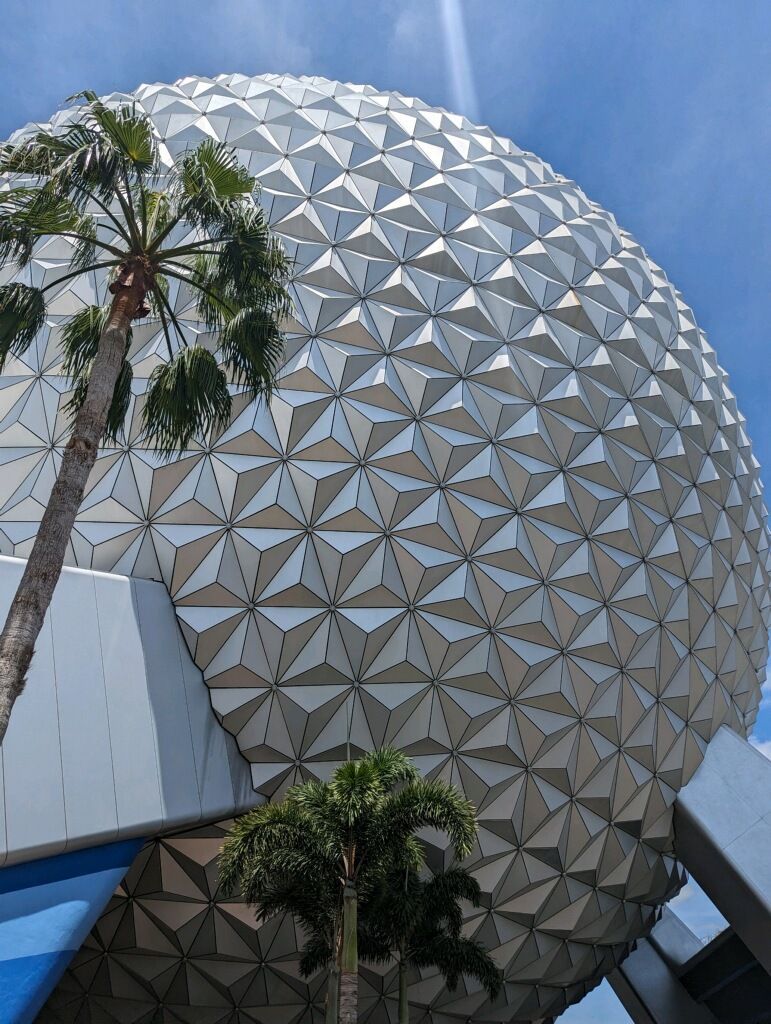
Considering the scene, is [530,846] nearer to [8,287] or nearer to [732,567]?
[732,567]

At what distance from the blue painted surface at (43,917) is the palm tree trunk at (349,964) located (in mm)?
3462

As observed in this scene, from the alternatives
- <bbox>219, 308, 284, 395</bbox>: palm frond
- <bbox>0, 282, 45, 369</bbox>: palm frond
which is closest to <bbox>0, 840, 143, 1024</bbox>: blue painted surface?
<bbox>0, 282, 45, 369</bbox>: palm frond

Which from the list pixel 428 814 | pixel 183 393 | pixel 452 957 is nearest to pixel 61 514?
pixel 183 393

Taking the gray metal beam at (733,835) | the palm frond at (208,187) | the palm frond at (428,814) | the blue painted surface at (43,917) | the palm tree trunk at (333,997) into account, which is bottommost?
the gray metal beam at (733,835)

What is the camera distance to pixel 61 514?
7.32 m

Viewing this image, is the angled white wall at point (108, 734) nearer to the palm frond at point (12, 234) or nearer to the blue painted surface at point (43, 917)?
the blue painted surface at point (43, 917)

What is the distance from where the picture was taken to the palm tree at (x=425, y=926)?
447 inches

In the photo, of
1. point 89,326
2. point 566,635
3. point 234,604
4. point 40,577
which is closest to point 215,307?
point 89,326

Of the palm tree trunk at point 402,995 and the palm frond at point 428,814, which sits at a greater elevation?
the palm frond at point 428,814

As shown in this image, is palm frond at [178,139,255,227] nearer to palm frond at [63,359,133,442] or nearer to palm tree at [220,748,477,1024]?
palm frond at [63,359,133,442]

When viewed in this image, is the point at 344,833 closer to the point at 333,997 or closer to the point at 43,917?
the point at 333,997

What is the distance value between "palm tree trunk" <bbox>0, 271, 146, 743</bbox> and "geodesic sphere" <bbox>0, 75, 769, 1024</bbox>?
19.7ft

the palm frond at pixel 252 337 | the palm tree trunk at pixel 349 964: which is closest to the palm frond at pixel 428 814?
the palm tree trunk at pixel 349 964

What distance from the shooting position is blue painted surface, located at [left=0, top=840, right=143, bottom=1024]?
9.09m
